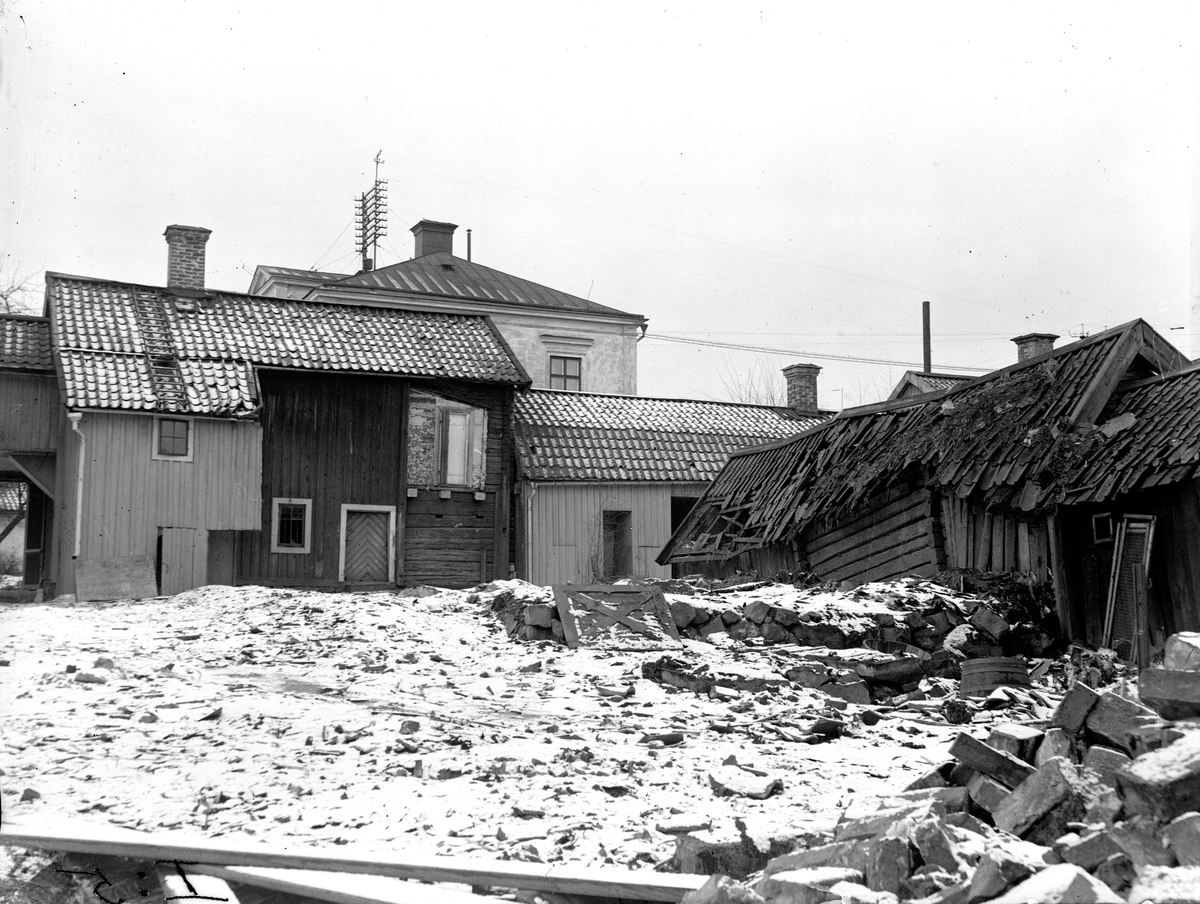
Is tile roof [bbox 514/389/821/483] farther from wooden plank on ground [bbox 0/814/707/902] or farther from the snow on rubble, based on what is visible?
wooden plank on ground [bbox 0/814/707/902]

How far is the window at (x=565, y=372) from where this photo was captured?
3738cm

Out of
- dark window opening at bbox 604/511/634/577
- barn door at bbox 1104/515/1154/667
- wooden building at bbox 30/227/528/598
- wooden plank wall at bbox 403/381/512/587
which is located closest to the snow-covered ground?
barn door at bbox 1104/515/1154/667

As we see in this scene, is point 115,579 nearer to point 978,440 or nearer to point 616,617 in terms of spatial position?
point 616,617

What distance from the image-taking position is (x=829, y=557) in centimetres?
1831

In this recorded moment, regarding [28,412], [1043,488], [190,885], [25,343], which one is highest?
[25,343]

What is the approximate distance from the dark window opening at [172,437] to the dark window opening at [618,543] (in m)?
9.99

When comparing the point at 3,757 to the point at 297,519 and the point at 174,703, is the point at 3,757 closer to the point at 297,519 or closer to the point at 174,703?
the point at 174,703

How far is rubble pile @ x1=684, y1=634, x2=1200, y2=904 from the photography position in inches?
182

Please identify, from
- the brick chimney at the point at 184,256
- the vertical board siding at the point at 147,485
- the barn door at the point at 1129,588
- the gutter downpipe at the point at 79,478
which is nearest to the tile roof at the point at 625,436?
the vertical board siding at the point at 147,485

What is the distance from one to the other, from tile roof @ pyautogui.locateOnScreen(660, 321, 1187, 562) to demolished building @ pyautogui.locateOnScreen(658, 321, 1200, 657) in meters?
0.03

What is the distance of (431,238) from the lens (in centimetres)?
4197

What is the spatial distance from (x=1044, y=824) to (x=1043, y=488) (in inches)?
362

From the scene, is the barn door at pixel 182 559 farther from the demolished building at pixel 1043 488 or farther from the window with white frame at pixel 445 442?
the demolished building at pixel 1043 488

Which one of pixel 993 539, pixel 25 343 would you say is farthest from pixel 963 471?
pixel 25 343
